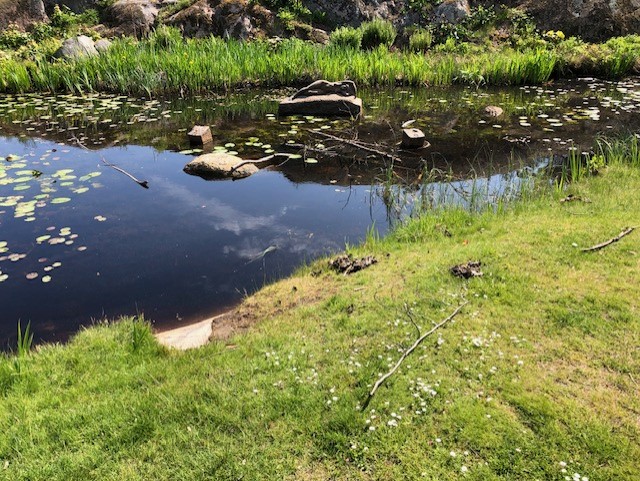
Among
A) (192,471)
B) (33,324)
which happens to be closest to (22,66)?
(33,324)

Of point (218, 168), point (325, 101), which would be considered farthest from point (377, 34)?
point (218, 168)

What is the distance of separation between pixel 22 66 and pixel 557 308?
14.8 metres

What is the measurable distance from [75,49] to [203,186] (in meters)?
10.0

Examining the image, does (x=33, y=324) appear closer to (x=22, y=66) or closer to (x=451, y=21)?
(x=22, y=66)

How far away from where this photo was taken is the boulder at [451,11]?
18469 millimetres

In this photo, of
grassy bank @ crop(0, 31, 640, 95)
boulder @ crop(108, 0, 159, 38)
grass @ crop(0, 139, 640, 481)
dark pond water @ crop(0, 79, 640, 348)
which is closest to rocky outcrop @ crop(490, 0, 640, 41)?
grassy bank @ crop(0, 31, 640, 95)

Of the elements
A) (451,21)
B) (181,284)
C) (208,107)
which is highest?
(451,21)

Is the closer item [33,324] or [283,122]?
[33,324]

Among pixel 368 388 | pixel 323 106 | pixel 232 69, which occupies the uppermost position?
pixel 232 69

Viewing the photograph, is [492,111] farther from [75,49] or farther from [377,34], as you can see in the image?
[75,49]

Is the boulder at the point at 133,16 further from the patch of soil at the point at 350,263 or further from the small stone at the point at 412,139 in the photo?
the patch of soil at the point at 350,263

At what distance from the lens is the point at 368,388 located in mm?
3238

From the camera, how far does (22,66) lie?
13.5 m

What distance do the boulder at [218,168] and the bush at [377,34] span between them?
10699 millimetres
